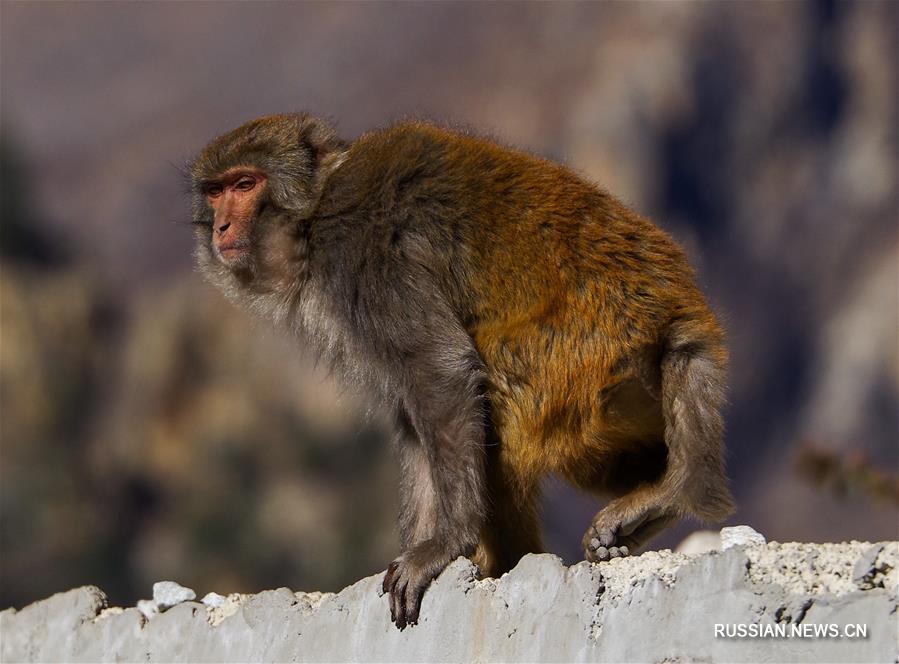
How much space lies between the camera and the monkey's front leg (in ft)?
18.5

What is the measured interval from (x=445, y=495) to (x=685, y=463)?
0.89 metres

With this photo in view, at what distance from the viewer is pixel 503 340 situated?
5934 mm

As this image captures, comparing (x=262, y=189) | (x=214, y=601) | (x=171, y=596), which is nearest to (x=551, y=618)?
(x=214, y=601)

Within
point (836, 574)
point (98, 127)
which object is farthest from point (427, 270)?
point (98, 127)

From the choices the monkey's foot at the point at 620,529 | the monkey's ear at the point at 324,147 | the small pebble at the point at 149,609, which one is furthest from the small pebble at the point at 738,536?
the small pebble at the point at 149,609

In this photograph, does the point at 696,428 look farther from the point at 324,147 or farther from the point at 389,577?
the point at 324,147

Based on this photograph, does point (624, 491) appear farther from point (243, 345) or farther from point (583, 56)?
point (583, 56)

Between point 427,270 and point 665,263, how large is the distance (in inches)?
36.4

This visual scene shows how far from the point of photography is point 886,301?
37.8m

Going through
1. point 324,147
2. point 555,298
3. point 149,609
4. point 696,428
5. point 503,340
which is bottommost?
point 149,609

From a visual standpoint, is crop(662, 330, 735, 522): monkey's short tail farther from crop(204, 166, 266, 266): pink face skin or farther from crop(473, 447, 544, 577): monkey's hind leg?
crop(204, 166, 266, 266): pink face skin

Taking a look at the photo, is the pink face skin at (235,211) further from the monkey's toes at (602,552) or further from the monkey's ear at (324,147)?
the monkey's toes at (602,552)

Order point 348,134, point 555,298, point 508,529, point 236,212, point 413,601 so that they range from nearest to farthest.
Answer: point 413,601 → point 555,298 → point 508,529 → point 236,212 → point 348,134

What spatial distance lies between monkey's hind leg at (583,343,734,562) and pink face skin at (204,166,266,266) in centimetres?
187
